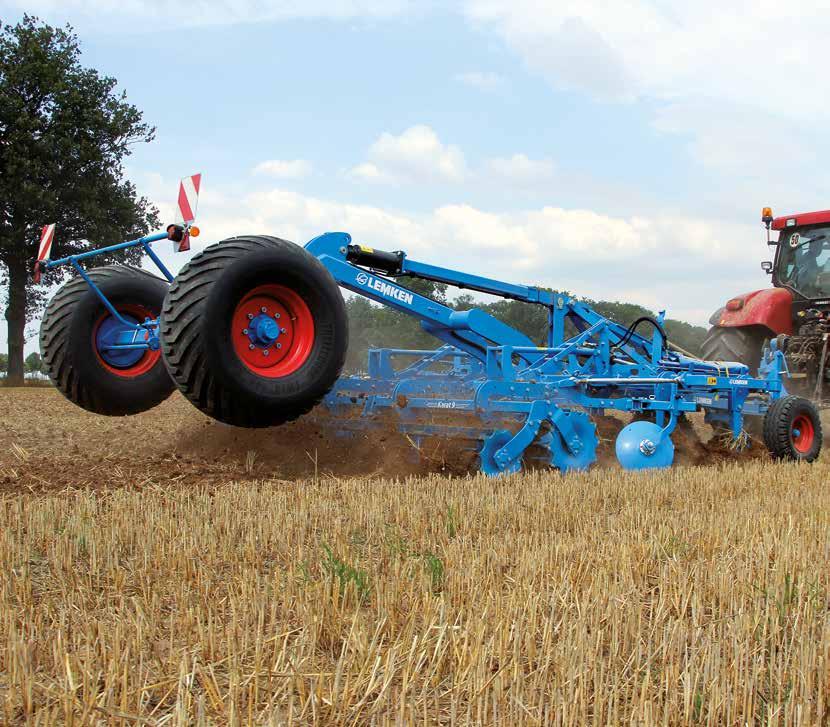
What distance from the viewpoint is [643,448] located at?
6.12 meters

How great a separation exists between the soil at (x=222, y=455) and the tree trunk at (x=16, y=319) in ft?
42.6

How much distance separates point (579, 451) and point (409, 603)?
12.3 ft

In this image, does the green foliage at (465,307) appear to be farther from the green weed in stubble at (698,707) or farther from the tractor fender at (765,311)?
the green weed in stubble at (698,707)

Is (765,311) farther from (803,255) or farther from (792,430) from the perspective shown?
(792,430)

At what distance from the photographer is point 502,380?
5.93m

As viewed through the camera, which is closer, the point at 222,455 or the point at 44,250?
the point at 44,250

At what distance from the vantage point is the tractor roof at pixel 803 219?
28.8 ft

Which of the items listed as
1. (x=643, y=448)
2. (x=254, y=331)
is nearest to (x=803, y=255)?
(x=643, y=448)

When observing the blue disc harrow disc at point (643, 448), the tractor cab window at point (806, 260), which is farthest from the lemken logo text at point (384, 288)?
the tractor cab window at point (806, 260)

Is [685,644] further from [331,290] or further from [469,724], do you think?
[331,290]

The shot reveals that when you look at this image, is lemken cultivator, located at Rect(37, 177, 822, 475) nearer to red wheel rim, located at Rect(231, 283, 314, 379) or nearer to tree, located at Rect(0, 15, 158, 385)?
red wheel rim, located at Rect(231, 283, 314, 379)

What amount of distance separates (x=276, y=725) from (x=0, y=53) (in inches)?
843

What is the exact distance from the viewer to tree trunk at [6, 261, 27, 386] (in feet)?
63.5

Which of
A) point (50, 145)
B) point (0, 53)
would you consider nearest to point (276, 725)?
point (50, 145)
